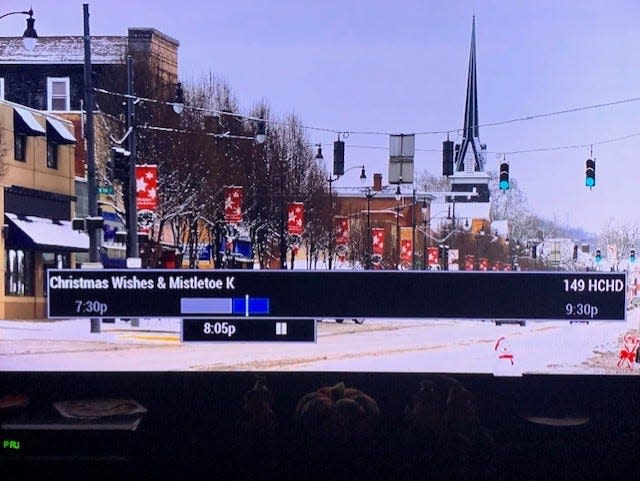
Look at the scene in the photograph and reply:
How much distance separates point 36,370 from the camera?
5.55 meters

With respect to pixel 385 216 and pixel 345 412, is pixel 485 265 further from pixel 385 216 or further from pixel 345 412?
pixel 345 412

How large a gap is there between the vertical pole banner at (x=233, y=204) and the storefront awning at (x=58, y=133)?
68 centimetres

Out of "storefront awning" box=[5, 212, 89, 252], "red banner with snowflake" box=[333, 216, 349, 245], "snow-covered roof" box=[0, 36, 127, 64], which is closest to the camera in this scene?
"storefront awning" box=[5, 212, 89, 252]

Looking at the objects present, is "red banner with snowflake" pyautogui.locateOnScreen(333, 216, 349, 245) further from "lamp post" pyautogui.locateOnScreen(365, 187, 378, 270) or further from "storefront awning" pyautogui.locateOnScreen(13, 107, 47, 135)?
"storefront awning" pyautogui.locateOnScreen(13, 107, 47, 135)

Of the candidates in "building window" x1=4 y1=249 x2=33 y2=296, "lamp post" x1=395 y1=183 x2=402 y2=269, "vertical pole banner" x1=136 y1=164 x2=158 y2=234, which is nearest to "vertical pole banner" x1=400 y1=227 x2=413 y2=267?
"lamp post" x1=395 y1=183 x2=402 y2=269

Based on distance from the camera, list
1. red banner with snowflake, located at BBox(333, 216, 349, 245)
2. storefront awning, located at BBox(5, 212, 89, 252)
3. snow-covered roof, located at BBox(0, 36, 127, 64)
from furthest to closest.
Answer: red banner with snowflake, located at BBox(333, 216, 349, 245)
snow-covered roof, located at BBox(0, 36, 127, 64)
storefront awning, located at BBox(5, 212, 89, 252)

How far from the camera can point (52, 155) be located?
5.54m

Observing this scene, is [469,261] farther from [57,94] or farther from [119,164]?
[57,94]

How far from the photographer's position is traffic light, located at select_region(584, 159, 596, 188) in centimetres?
564

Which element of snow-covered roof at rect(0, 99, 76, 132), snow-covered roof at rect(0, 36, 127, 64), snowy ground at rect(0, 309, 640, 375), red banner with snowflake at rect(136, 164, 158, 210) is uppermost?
snow-covered roof at rect(0, 36, 127, 64)

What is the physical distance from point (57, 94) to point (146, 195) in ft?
1.84

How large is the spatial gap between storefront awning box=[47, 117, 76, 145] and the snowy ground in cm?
76

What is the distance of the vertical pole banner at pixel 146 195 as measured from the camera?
217 inches

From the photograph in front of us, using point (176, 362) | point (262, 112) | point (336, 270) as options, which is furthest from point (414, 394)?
point (262, 112)
